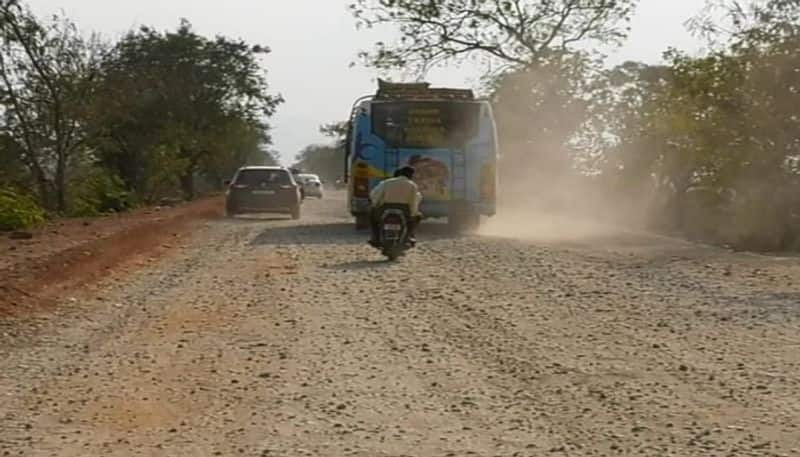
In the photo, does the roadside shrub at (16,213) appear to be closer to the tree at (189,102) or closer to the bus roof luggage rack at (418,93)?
the bus roof luggage rack at (418,93)

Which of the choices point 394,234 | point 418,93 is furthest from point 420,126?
point 394,234

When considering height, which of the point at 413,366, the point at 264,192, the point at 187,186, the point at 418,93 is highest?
the point at 418,93

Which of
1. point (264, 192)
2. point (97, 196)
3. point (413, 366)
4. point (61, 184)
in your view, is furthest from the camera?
point (97, 196)

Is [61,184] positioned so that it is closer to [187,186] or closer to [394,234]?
[394,234]

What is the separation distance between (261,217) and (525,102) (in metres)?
13.8

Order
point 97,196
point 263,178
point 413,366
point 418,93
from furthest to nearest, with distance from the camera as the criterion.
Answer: point 97,196 < point 263,178 < point 418,93 < point 413,366

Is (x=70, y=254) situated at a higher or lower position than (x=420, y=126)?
lower

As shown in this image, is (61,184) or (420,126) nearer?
(420,126)

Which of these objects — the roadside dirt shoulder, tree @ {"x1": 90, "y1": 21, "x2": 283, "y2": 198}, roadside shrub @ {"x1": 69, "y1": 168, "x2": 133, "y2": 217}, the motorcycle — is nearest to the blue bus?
the roadside dirt shoulder

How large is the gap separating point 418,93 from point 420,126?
1101mm

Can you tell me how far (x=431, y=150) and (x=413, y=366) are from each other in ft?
56.5

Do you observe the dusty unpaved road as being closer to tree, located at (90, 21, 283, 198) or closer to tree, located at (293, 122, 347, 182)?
tree, located at (90, 21, 283, 198)

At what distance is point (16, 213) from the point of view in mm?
29500

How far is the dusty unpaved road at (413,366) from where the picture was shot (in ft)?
24.3
